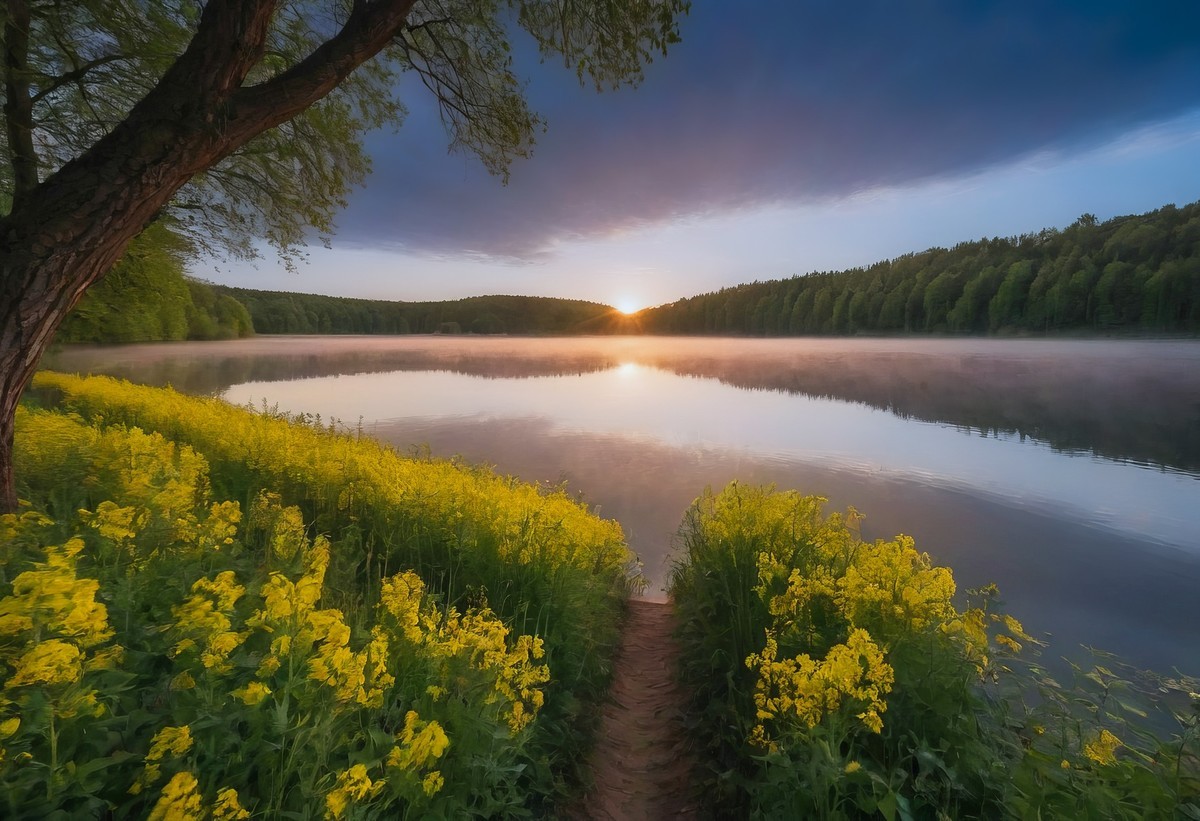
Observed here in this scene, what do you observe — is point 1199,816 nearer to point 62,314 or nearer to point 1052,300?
point 62,314

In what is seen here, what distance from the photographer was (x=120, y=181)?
3.92m

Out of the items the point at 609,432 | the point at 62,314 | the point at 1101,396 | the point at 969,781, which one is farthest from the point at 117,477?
the point at 1101,396

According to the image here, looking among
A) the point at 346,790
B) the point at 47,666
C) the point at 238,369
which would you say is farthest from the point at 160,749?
the point at 238,369

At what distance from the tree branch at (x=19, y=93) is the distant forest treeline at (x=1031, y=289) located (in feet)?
250

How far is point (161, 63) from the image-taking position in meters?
7.18

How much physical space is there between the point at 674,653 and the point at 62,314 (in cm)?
681

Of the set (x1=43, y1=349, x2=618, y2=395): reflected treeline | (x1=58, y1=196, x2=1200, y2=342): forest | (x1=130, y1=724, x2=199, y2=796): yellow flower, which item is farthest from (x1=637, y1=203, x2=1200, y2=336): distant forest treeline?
(x1=130, y1=724, x2=199, y2=796): yellow flower

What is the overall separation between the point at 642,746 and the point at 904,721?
→ 2.64 metres

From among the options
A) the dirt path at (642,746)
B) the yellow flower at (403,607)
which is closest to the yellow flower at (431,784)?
the yellow flower at (403,607)

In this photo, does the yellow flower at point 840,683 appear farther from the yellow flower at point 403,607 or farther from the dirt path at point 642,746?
the yellow flower at point 403,607

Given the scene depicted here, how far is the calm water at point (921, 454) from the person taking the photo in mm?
9125

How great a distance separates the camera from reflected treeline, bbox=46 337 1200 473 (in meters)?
24.1

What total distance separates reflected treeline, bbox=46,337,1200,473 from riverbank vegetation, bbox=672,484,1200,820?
20884mm

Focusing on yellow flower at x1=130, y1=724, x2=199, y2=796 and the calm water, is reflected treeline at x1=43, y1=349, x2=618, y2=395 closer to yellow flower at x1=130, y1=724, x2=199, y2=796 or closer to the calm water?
the calm water
